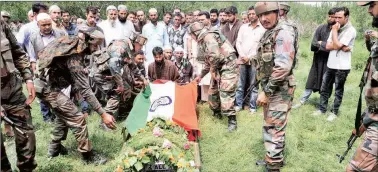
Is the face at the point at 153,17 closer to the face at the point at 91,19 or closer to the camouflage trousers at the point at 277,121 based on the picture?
the face at the point at 91,19

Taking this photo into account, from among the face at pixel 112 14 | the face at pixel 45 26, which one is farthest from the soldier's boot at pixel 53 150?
the face at pixel 112 14

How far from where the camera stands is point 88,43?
13.6 ft

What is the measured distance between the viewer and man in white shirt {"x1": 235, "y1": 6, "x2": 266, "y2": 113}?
6098 millimetres

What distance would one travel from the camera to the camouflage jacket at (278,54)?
3.62 meters

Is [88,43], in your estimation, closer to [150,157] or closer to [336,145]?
[150,157]

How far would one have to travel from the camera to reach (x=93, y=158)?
4.41 m

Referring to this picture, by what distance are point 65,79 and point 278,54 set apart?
2.69 m

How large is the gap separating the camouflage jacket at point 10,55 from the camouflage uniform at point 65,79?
0.22 m

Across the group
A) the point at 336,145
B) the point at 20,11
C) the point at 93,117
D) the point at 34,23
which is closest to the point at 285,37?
the point at 336,145

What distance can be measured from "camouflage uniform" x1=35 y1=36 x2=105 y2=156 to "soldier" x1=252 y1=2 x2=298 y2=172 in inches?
80.9

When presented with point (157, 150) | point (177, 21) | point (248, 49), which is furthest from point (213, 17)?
point (157, 150)

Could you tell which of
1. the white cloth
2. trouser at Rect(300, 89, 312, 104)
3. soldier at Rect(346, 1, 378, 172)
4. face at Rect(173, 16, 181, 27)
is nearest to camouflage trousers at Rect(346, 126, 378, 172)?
soldier at Rect(346, 1, 378, 172)

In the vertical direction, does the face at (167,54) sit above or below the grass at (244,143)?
above

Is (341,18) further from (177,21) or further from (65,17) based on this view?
(65,17)
